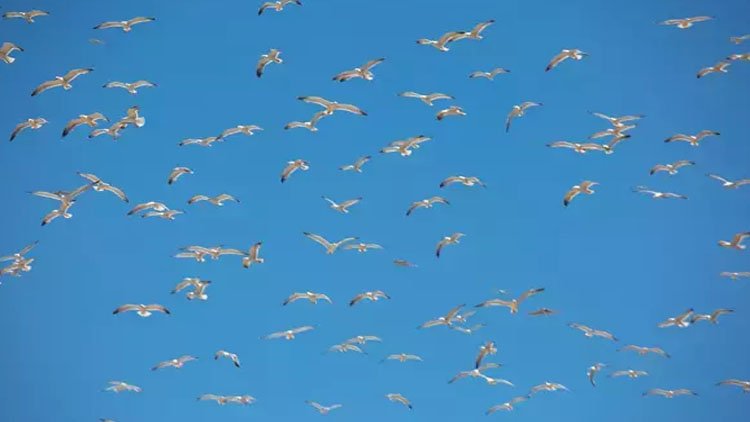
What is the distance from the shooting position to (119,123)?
72.8 ft

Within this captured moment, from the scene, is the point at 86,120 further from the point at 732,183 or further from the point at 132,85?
the point at 732,183

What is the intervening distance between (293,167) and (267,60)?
277 cm

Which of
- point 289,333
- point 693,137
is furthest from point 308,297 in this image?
point 693,137

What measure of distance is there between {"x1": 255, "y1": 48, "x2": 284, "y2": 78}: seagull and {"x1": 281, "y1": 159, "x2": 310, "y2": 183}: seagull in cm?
233

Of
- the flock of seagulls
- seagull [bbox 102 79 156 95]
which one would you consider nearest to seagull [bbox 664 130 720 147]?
the flock of seagulls

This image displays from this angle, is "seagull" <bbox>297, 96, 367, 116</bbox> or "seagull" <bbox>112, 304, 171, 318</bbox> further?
"seagull" <bbox>112, 304, 171, 318</bbox>

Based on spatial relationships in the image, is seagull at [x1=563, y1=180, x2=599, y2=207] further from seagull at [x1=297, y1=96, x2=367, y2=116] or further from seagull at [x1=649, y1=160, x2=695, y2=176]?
seagull at [x1=297, y1=96, x2=367, y2=116]

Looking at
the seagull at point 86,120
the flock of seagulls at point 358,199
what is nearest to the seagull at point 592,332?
the flock of seagulls at point 358,199

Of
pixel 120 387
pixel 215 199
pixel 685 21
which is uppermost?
pixel 685 21

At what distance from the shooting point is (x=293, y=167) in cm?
2378

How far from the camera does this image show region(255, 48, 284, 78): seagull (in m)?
22.5

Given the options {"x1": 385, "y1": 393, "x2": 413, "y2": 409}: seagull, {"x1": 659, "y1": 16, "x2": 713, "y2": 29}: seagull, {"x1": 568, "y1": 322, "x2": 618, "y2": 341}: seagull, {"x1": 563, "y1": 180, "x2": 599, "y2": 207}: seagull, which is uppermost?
{"x1": 659, "y1": 16, "x2": 713, "y2": 29}: seagull

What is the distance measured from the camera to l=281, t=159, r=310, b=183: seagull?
23.7 meters

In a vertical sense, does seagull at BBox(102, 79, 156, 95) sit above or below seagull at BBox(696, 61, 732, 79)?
below
